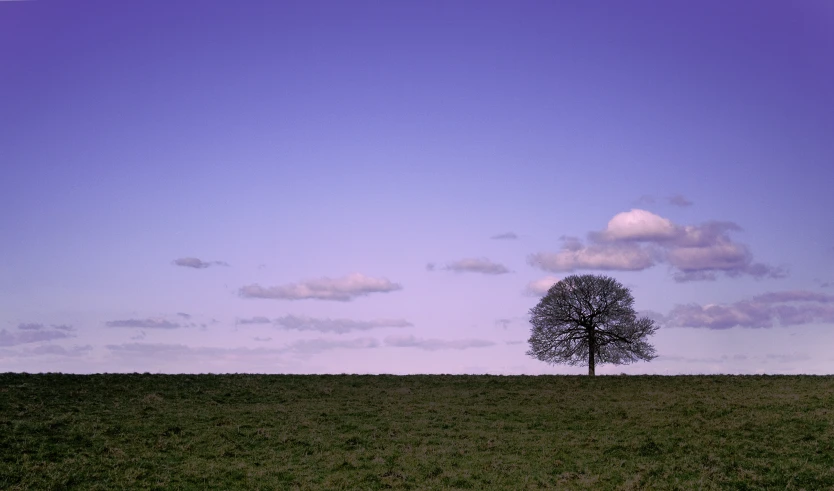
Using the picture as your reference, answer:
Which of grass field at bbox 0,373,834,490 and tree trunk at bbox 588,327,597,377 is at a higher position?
tree trunk at bbox 588,327,597,377

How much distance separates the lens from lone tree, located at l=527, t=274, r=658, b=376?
48781 mm

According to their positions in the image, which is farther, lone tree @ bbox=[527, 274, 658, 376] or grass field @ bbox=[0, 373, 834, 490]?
lone tree @ bbox=[527, 274, 658, 376]

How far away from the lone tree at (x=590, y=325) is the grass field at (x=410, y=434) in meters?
7.93

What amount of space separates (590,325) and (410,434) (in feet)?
78.7

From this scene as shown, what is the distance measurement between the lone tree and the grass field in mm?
7927

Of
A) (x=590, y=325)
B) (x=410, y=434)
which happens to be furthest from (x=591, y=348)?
(x=410, y=434)

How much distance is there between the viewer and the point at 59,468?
2356 centimetres

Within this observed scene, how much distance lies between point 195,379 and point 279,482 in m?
19.8

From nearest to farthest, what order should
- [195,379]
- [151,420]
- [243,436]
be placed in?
1. [243,436]
2. [151,420]
3. [195,379]

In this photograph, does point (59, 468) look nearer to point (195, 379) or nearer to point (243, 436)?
point (243, 436)

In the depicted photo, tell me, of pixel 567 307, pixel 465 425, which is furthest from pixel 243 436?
pixel 567 307

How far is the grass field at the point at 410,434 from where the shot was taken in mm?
23062

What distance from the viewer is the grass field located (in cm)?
2306

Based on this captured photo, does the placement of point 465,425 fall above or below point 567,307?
below
